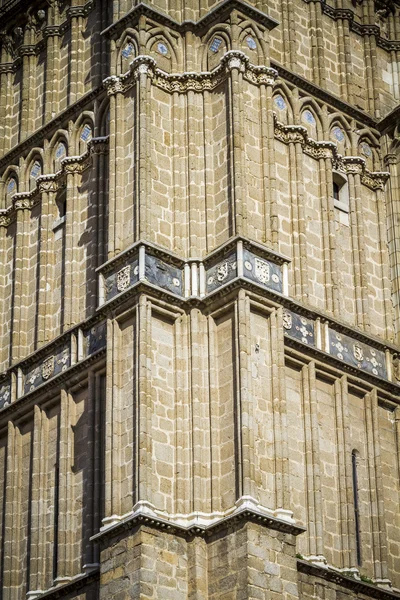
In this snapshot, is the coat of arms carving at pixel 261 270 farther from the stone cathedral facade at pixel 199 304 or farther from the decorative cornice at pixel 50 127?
the decorative cornice at pixel 50 127

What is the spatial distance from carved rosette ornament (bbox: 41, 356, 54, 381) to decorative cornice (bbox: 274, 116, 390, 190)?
21.5 ft

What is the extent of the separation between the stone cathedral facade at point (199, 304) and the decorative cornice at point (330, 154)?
0.04 meters

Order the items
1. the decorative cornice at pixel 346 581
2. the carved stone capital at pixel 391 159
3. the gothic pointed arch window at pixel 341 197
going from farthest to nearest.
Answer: the carved stone capital at pixel 391 159
the gothic pointed arch window at pixel 341 197
the decorative cornice at pixel 346 581

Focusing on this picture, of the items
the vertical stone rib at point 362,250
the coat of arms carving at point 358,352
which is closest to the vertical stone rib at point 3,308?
the coat of arms carving at point 358,352

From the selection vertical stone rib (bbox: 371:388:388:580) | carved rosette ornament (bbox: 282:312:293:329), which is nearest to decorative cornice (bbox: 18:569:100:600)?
vertical stone rib (bbox: 371:388:388:580)

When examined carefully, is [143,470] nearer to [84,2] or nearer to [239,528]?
[239,528]

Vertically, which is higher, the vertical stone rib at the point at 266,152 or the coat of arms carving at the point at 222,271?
the vertical stone rib at the point at 266,152

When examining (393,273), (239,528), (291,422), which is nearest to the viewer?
(239,528)

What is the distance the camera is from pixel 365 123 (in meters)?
46.5

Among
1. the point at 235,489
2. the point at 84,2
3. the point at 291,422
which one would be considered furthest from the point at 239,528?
the point at 84,2

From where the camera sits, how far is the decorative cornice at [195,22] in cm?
4269

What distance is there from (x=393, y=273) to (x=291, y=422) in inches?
235

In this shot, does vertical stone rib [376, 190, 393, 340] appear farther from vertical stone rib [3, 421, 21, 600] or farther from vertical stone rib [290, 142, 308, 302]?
vertical stone rib [3, 421, 21, 600]

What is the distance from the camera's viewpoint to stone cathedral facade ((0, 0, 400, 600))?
37.8 metres
